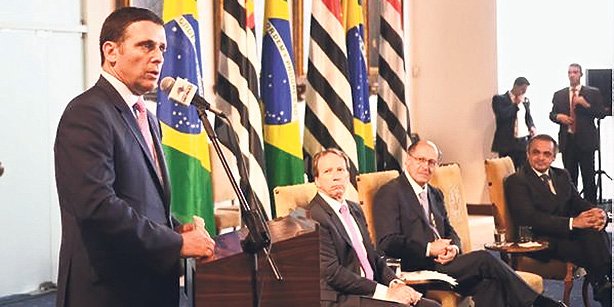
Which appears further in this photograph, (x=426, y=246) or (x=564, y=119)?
(x=564, y=119)

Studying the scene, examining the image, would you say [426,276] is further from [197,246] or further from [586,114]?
[586,114]

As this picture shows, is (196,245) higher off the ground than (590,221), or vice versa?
(196,245)

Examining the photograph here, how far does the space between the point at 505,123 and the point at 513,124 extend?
86 millimetres

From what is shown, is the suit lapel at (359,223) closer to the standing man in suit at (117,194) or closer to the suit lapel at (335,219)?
the suit lapel at (335,219)

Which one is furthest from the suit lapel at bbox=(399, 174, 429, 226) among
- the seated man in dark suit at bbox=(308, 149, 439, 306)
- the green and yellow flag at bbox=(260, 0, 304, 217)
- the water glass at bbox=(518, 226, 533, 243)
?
the green and yellow flag at bbox=(260, 0, 304, 217)

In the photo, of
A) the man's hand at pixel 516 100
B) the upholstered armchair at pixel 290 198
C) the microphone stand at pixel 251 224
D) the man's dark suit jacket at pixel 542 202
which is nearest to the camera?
the microphone stand at pixel 251 224

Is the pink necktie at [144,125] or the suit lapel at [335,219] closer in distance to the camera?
the pink necktie at [144,125]

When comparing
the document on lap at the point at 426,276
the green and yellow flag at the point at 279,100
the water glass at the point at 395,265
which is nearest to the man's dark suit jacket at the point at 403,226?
the document on lap at the point at 426,276

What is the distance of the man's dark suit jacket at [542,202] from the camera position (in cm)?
610

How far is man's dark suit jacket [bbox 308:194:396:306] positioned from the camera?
4.36 m

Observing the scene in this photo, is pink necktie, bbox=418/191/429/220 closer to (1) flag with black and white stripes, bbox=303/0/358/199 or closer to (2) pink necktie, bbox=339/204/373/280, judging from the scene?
(2) pink necktie, bbox=339/204/373/280

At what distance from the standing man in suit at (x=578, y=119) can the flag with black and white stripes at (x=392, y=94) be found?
10.4ft

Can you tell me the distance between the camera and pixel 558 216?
6.22 meters

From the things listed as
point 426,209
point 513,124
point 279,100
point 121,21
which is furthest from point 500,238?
point 513,124
